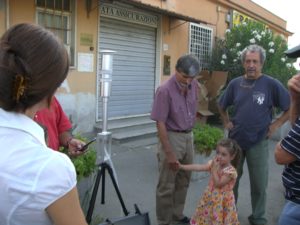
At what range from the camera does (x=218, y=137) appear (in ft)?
20.8

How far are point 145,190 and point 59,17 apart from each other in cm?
435

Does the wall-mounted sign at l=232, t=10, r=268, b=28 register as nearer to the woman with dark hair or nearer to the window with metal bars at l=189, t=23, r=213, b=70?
the window with metal bars at l=189, t=23, r=213, b=70

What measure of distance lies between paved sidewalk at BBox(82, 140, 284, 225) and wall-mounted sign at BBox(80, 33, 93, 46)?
2417 millimetres

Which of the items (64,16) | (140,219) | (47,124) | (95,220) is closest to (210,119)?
(64,16)

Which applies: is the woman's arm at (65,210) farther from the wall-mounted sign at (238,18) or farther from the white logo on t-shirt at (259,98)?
the wall-mounted sign at (238,18)

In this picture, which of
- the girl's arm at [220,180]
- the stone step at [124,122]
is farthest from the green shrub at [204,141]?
the stone step at [124,122]

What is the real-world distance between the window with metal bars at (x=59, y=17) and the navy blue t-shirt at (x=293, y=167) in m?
6.11

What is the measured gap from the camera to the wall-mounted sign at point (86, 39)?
8797 mm

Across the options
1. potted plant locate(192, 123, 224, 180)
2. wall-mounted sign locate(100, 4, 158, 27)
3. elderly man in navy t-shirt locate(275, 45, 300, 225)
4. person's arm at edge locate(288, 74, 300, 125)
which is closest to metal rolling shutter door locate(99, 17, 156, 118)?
wall-mounted sign locate(100, 4, 158, 27)

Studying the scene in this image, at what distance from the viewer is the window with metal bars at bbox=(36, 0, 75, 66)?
26.3 ft

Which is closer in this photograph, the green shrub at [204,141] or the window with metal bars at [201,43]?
the green shrub at [204,141]

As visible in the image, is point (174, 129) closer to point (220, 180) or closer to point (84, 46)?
point (220, 180)

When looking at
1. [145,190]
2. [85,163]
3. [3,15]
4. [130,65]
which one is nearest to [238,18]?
[130,65]

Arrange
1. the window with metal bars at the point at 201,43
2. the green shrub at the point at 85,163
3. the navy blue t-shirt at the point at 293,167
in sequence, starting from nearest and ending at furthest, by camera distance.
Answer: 1. the navy blue t-shirt at the point at 293,167
2. the green shrub at the point at 85,163
3. the window with metal bars at the point at 201,43
